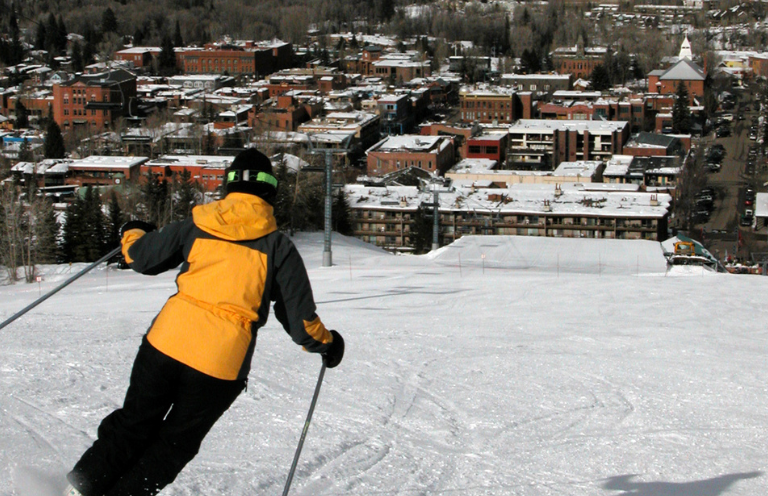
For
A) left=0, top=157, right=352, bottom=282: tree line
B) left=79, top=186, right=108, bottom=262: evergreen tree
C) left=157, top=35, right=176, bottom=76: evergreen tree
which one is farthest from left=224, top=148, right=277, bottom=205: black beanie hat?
left=157, top=35, right=176, bottom=76: evergreen tree

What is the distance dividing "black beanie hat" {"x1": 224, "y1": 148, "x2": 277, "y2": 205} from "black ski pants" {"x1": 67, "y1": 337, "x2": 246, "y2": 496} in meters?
0.30

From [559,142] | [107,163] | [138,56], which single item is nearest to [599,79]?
[559,142]

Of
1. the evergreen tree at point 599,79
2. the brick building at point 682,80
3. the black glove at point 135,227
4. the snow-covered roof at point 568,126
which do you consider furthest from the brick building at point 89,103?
the black glove at point 135,227

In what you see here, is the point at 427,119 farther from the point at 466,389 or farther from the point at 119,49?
the point at 466,389

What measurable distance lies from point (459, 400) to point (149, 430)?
4.83 ft

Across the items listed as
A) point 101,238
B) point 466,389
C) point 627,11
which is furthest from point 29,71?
point 466,389

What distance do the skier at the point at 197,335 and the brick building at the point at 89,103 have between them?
121ft

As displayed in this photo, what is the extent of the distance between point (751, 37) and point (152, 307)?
61.8 meters

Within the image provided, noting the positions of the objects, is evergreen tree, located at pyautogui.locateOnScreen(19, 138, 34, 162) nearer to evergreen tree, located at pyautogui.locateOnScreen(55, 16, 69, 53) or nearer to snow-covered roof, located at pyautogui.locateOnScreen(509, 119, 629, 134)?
snow-covered roof, located at pyautogui.locateOnScreen(509, 119, 629, 134)

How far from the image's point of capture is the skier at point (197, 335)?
5.39 ft

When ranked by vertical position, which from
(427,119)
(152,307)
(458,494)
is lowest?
(427,119)

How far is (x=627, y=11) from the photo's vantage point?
7306cm

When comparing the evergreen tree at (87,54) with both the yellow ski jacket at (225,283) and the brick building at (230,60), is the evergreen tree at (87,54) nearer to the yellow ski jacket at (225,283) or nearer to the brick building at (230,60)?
the brick building at (230,60)

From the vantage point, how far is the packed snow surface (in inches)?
92.1
